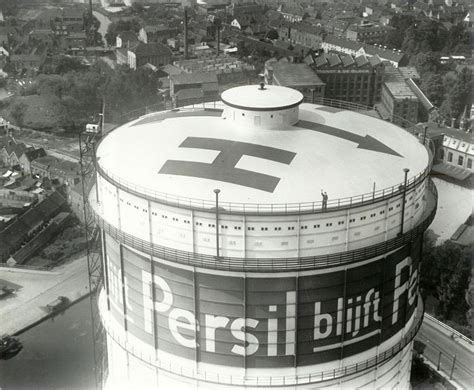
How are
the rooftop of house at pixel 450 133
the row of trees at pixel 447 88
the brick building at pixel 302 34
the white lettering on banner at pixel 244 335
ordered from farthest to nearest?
the brick building at pixel 302 34 → the row of trees at pixel 447 88 → the rooftop of house at pixel 450 133 → the white lettering on banner at pixel 244 335

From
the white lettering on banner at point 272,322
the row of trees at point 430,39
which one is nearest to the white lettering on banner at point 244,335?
the white lettering on banner at point 272,322

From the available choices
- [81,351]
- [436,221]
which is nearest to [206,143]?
[81,351]

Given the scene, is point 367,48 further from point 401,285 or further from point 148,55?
point 401,285

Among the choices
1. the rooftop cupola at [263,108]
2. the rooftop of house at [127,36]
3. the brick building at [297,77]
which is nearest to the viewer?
the rooftop cupola at [263,108]

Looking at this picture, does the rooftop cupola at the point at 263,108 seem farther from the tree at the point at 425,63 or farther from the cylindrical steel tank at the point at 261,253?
the tree at the point at 425,63

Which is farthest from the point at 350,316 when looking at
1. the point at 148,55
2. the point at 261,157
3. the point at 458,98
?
the point at 148,55

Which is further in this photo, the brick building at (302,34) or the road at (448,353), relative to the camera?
the brick building at (302,34)

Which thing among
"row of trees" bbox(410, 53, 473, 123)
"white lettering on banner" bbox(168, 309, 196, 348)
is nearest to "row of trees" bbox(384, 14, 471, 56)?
"row of trees" bbox(410, 53, 473, 123)
